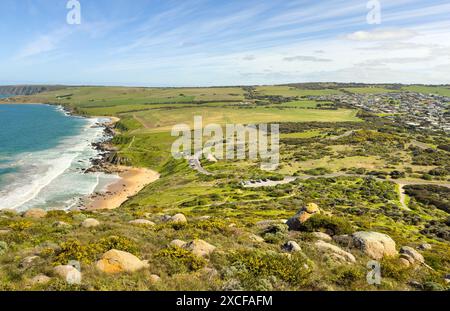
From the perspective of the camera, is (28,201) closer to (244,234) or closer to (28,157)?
(28,157)

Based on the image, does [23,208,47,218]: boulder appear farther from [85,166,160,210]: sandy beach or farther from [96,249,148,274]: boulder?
[85,166,160,210]: sandy beach

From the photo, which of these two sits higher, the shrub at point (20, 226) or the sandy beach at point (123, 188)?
the shrub at point (20, 226)

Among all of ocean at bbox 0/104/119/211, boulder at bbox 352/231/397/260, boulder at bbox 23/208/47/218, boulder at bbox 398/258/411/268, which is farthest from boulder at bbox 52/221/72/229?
ocean at bbox 0/104/119/211

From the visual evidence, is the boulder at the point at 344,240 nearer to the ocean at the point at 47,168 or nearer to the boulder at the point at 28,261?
the boulder at the point at 28,261

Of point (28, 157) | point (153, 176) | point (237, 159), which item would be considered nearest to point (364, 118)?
point (237, 159)

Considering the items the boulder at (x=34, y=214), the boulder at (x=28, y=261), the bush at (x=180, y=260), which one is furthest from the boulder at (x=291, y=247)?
the boulder at (x=34, y=214)

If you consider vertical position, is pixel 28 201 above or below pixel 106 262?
below
